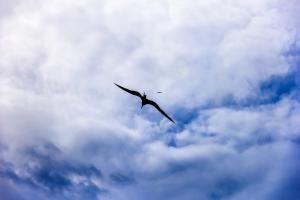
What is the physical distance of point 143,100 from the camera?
235ft

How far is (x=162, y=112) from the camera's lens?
70312mm

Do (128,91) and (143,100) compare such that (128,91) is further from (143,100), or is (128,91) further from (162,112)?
(162,112)

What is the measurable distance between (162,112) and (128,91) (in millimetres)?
9127

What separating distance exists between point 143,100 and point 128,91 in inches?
159

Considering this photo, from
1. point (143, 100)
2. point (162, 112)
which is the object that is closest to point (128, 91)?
point (143, 100)

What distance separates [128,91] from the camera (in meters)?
70.9

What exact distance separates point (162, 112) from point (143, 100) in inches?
208
